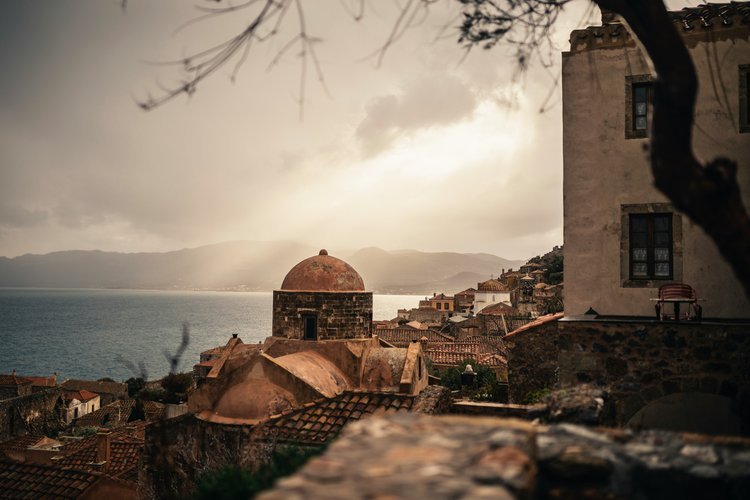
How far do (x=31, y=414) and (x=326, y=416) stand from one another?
41.6 m

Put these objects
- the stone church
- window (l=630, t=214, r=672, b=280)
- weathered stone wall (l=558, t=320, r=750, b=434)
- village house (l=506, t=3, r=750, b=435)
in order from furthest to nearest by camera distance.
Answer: the stone church → window (l=630, t=214, r=672, b=280) → village house (l=506, t=3, r=750, b=435) → weathered stone wall (l=558, t=320, r=750, b=434)

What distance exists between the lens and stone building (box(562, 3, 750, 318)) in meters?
11.0

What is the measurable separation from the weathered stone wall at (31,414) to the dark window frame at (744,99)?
157 ft

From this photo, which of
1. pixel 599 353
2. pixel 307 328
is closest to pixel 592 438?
pixel 599 353

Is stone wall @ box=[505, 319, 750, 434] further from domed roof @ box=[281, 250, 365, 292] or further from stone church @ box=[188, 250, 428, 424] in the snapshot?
domed roof @ box=[281, 250, 365, 292]

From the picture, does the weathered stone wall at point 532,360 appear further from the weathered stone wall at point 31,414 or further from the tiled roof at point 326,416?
the weathered stone wall at point 31,414

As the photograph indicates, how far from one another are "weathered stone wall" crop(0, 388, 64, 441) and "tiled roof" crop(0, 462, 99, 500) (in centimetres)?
2832

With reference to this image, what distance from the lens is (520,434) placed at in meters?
3.37

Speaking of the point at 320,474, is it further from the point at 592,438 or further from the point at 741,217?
the point at 741,217

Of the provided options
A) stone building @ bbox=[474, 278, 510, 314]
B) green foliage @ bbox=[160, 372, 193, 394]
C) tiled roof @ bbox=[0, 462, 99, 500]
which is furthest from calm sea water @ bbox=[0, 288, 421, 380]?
tiled roof @ bbox=[0, 462, 99, 500]

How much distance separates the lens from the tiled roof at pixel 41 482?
15531mm

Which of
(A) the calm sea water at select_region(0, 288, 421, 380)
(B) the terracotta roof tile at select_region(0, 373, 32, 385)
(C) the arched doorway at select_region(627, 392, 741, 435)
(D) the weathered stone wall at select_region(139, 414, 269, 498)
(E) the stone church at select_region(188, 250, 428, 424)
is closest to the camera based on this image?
(C) the arched doorway at select_region(627, 392, 741, 435)

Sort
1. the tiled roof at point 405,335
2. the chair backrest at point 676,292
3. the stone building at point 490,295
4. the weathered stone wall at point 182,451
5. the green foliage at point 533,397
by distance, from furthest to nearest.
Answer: the stone building at point 490,295, the tiled roof at point 405,335, the green foliage at point 533,397, the weathered stone wall at point 182,451, the chair backrest at point 676,292

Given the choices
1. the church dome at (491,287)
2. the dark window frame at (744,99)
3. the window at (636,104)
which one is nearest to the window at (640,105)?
the window at (636,104)
